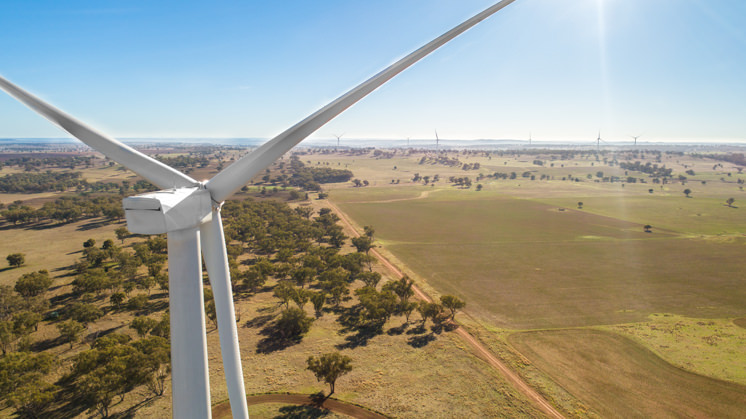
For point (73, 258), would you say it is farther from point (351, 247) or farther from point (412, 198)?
point (412, 198)

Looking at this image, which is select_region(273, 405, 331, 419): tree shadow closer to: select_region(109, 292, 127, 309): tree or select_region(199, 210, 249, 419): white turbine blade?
select_region(199, 210, 249, 419): white turbine blade

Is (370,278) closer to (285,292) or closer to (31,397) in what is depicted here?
(285,292)

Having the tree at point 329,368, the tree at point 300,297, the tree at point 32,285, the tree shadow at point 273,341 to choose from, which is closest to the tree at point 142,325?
the tree shadow at point 273,341

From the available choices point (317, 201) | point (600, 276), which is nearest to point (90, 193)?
point (317, 201)

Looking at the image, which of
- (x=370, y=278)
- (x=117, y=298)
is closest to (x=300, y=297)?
(x=370, y=278)

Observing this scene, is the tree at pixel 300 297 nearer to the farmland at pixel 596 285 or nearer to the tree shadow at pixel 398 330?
the tree shadow at pixel 398 330
